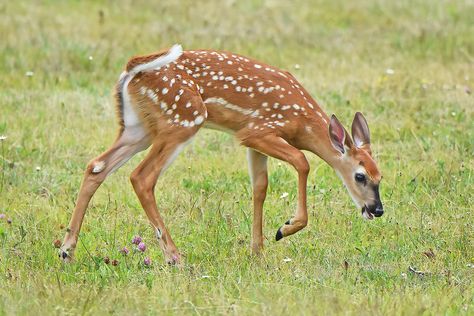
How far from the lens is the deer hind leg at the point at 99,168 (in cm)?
759

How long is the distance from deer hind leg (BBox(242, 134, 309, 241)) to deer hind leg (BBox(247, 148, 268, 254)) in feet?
0.84

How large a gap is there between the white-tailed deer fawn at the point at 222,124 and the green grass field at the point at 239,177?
386mm

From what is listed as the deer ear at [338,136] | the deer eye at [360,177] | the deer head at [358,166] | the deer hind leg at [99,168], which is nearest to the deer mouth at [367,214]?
→ the deer head at [358,166]

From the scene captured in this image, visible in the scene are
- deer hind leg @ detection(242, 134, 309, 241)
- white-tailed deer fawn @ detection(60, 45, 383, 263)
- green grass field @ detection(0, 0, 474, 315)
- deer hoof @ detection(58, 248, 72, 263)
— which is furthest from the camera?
white-tailed deer fawn @ detection(60, 45, 383, 263)

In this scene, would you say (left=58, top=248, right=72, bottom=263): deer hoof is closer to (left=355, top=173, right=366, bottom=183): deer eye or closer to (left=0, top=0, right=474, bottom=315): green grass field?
(left=0, top=0, right=474, bottom=315): green grass field

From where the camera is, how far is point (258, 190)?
8.08m

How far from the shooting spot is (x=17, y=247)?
298 inches

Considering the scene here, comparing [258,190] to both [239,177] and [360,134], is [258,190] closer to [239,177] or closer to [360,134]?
[360,134]

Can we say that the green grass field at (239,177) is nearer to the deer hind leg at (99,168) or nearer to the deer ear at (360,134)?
the deer hind leg at (99,168)

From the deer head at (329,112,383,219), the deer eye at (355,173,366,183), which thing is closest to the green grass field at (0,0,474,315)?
the deer head at (329,112,383,219)

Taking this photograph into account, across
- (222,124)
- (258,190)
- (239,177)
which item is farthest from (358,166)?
(239,177)

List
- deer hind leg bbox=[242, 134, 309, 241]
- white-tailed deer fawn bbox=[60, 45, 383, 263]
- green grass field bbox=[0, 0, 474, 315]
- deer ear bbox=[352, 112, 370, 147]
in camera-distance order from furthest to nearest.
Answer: deer ear bbox=[352, 112, 370, 147] < white-tailed deer fawn bbox=[60, 45, 383, 263] < deer hind leg bbox=[242, 134, 309, 241] < green grass field bbox=[0, 0, 474, 315]

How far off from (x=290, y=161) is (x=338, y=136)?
0.42 m

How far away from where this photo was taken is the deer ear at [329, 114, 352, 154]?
788cm
